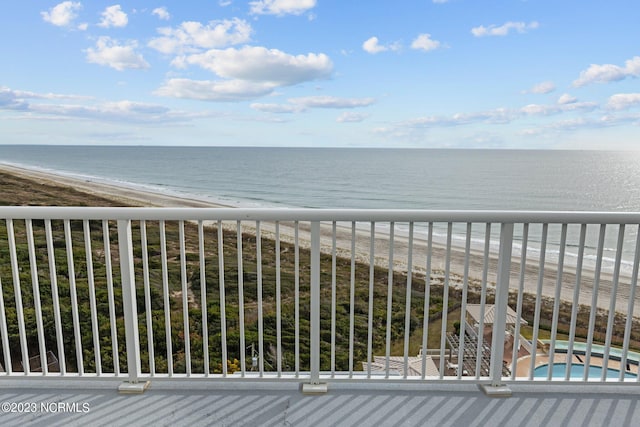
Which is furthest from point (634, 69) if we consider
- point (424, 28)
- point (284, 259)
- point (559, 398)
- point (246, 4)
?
point (559, 398)

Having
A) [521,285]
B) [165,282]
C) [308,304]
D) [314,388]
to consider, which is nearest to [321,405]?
[314,388]

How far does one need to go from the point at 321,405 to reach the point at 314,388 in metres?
0.10

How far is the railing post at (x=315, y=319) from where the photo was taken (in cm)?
182

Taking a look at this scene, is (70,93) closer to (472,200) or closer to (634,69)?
(472,200)

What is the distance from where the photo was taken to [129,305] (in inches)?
74.1

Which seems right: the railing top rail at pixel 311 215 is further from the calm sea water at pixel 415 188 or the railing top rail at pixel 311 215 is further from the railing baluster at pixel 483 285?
the calm sea water at pixel 415 188

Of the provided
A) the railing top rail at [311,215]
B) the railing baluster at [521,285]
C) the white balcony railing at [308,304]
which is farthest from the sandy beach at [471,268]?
the railing top rail at [311,215]

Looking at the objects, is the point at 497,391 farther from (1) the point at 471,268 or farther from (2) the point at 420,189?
(2) the point at 420,189

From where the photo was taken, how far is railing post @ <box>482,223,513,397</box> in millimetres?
1829

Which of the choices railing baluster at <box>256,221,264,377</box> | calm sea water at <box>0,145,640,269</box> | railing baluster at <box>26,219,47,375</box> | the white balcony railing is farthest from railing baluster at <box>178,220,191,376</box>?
calm sea water at <box>0,145,640,269</box>

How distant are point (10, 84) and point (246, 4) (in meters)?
22.0

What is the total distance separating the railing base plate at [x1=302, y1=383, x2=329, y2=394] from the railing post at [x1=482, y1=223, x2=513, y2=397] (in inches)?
28.7

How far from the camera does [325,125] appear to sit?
4738cm

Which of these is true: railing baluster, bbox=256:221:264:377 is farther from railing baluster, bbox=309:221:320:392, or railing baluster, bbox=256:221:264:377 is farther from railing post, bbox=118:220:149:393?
railing post, bbox=118:220:149:393
